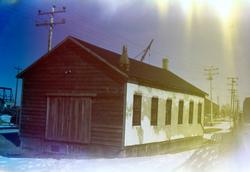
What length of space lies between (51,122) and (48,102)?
78 cm

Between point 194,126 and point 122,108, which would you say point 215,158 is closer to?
point 122,108

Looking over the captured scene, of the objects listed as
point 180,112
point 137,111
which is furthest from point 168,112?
point 137,111

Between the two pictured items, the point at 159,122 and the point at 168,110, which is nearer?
the point at 159,122

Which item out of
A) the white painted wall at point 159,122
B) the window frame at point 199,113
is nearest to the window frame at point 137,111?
the white painted wall at point 159,122

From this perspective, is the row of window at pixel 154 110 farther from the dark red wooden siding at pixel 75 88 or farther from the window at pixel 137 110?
the dark red wooden siding at pixel 75 88

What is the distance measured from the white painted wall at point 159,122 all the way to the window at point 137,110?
187mm

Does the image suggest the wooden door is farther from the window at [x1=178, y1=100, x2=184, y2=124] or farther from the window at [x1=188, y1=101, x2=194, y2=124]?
the window at [x1=188, y1=101, x2=194, y2=124]

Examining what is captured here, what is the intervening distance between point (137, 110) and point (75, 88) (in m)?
2.44

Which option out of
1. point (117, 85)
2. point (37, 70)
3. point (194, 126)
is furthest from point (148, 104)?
point (194, 126)

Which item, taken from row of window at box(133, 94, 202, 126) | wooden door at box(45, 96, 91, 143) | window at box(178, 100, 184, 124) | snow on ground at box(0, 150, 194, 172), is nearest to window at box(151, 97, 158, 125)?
row of window at box(133, 94, 202, 126)

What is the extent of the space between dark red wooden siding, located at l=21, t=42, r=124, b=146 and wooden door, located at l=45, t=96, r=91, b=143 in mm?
236

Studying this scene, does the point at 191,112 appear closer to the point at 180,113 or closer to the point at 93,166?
the point at 180,113

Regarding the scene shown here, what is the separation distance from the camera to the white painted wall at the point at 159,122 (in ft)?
38.3

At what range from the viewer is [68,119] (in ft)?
40.3
